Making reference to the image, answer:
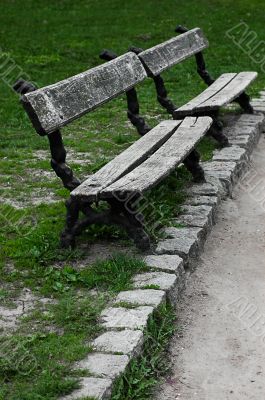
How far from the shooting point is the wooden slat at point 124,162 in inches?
190

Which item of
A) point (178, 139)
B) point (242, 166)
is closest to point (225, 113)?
point (242, 166)

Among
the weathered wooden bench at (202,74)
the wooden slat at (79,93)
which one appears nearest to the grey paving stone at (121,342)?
the wooden slat at (79,93)

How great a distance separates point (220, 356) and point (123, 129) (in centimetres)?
491

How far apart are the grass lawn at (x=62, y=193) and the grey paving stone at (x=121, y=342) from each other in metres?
0.09

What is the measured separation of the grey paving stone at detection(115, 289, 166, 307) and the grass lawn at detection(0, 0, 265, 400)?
0.32 feet

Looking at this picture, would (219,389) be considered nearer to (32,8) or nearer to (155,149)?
(155,149)

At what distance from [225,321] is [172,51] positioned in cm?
445

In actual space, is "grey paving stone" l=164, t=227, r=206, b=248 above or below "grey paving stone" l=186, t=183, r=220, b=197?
above

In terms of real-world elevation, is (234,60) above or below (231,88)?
below

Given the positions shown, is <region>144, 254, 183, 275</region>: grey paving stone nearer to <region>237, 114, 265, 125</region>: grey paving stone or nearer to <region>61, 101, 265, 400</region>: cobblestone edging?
<region>61, 101, 265, 400</region>: cobblestone edging

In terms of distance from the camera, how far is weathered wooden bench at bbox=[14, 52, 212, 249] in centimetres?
479

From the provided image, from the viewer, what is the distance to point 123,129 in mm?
8648

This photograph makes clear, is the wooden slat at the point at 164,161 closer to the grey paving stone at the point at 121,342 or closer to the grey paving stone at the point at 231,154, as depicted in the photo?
the grey paving stone at the point at 231,154

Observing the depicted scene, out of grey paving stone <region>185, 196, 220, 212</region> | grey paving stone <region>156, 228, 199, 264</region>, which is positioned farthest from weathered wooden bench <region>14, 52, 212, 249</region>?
grey paving stone <region>185, 196, 220, 212</region>
